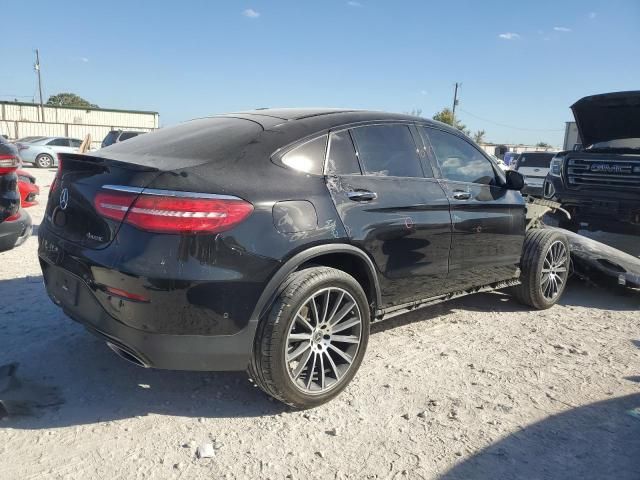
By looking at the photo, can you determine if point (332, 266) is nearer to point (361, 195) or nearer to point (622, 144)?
point (361, 195)

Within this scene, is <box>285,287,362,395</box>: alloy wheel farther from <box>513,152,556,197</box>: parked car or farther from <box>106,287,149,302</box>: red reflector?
<box>513,152,556,197</box>: parked car

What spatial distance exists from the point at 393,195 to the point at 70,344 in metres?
2.50

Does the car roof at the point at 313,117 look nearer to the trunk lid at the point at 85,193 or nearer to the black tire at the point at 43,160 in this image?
the trunk lid at the point at 85,193

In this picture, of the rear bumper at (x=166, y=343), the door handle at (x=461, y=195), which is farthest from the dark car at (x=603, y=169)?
the rear bumper at (x=166, y=343)

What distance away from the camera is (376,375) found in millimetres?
3482

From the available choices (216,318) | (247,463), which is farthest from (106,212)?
(247,463)

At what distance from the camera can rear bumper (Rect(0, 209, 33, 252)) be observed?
4273 millimetres

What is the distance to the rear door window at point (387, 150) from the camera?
344 centimetres

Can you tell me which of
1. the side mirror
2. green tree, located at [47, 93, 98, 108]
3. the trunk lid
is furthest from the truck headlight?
green tree, located at [47, 93, 98, 108]

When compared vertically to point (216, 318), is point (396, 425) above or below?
Answer: below

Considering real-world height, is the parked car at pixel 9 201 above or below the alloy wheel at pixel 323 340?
above

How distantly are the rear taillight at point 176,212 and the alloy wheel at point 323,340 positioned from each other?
664 millimetres

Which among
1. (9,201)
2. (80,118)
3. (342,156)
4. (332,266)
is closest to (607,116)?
(342,156)

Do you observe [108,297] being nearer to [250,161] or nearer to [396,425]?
[250,161]
